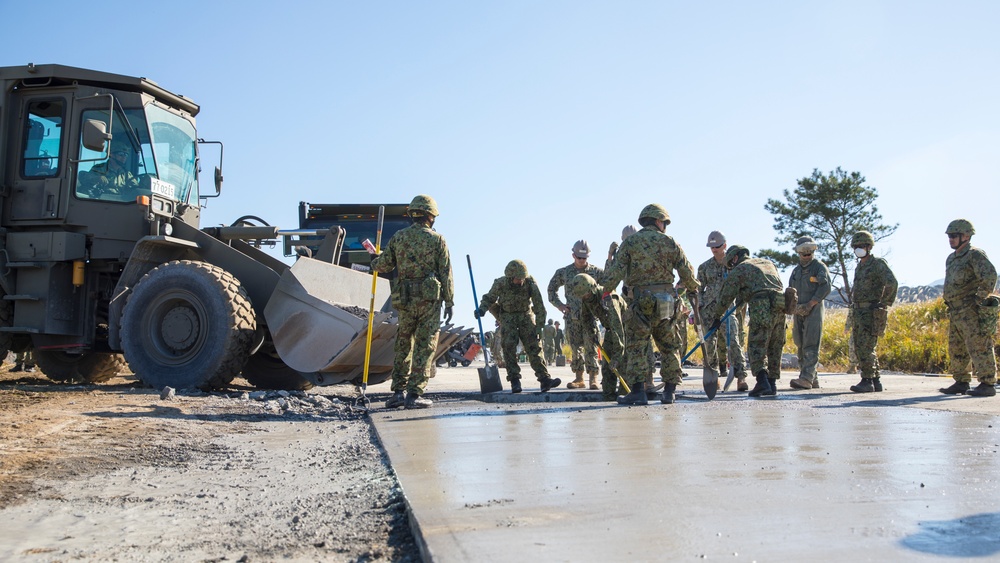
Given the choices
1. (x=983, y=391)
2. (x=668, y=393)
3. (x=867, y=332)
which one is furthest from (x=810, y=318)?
(x=668, y=393)

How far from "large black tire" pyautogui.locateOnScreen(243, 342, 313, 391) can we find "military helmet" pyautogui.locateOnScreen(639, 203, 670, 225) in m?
4.80

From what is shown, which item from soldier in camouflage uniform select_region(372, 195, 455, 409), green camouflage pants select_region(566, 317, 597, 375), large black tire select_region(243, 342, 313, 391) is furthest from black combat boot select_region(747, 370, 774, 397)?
large black tire select_region(243, 342, 313, 391)

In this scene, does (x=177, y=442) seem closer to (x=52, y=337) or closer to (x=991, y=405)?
(x=52, y=337)

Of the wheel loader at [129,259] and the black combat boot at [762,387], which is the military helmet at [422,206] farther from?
the black combat boot at [762,387]

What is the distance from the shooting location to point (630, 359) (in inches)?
341

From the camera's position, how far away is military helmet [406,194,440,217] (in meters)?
8.72

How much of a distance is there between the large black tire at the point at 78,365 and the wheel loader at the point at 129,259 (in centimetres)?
49

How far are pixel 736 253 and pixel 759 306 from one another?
89 cm

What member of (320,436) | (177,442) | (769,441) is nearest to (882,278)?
(769,441)

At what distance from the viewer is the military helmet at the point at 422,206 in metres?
8.72

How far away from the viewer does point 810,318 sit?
444 inches

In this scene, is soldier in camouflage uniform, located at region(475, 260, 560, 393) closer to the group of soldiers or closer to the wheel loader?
the group of soldiers

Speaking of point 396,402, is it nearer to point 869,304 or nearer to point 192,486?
point 192,486

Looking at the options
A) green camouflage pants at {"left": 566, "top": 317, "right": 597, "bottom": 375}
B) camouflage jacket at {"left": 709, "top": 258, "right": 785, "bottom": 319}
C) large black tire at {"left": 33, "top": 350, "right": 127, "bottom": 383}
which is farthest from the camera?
green camouflage pants at {"left": 566, "top": 317, "right": 597, "bottom": 375}
